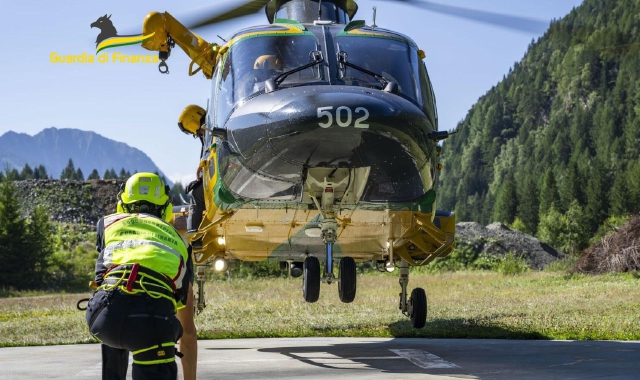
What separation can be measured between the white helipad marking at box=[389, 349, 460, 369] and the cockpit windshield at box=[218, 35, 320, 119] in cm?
368

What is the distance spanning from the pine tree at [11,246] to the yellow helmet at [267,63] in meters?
34.5

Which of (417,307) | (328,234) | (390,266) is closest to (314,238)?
(390,266)

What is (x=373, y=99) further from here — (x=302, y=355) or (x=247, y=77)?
(x=302, y=355)

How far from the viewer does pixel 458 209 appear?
7407 inches

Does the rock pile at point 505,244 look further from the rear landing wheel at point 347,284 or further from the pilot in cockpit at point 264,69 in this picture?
the pilot in cockpit at point 264,69

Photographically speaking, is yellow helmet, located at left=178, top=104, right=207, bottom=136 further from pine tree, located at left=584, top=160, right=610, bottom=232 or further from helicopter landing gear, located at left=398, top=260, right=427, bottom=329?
pine tree, located at left=584, top=160, right=610, bottom=232

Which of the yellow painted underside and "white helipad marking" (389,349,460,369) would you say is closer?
"white helipad marking" (389,349,460,369)

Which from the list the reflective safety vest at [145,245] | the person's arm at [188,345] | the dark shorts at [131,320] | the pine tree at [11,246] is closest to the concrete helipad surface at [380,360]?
the person's arm at [188,345]

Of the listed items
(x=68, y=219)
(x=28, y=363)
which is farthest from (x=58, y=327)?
(x=68, y=219)

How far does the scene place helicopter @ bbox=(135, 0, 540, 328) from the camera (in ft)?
29.8

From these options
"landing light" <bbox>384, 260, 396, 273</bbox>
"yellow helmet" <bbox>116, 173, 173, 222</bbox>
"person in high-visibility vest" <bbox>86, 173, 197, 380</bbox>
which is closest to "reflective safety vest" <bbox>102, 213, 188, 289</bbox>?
"person in high-visibility vest" <bbox>86, 173, 197, 380</bbox>

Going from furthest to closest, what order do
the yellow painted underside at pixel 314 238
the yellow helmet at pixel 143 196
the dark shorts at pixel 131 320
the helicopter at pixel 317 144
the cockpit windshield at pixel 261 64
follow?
the yellow painted underside at pixel 314 238
the cockpit windshield at pixel 261 64
the helicopter at pixel 317 144
the yellow helmet at pixel 143 196
the dark shorts at pixel 131 320

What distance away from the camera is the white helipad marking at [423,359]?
9.23 m

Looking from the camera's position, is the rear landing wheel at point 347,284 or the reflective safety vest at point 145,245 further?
the rear landing wheel at point 347,284
